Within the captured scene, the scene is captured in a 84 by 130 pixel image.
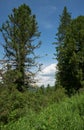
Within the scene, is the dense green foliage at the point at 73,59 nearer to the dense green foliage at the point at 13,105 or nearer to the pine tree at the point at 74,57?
the pine tree at the point at 74,57

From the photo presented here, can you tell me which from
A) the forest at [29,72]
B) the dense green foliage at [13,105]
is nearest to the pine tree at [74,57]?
the forest at [29,72]

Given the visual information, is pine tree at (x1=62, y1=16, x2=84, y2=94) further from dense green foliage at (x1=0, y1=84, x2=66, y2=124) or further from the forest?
dense green foliage at (x1=0, y1=84, x2=66, y2=124)

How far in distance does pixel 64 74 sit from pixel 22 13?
36.4 ft

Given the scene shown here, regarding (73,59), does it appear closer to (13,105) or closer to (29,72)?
(29,72)

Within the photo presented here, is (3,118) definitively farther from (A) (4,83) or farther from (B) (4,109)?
(A) (4,83)

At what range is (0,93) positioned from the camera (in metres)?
18.0

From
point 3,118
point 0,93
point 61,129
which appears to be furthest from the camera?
point 0,93

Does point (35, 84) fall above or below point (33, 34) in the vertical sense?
below

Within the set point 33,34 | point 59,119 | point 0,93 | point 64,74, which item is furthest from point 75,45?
point 59,119

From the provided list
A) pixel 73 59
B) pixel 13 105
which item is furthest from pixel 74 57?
pixel 13 105

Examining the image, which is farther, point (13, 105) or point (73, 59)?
point (73, 59)

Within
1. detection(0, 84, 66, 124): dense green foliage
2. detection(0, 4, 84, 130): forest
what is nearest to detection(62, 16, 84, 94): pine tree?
detection(0, 4, 84, 130): forest

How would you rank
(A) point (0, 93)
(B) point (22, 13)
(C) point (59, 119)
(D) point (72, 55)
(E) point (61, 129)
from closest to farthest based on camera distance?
(E) point (61, 129), (C) point (59, 119), (A) point (0, 93), (B) point (22, 13), (D) point (72, 55)

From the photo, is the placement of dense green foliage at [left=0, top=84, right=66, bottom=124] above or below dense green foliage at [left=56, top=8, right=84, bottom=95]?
below
